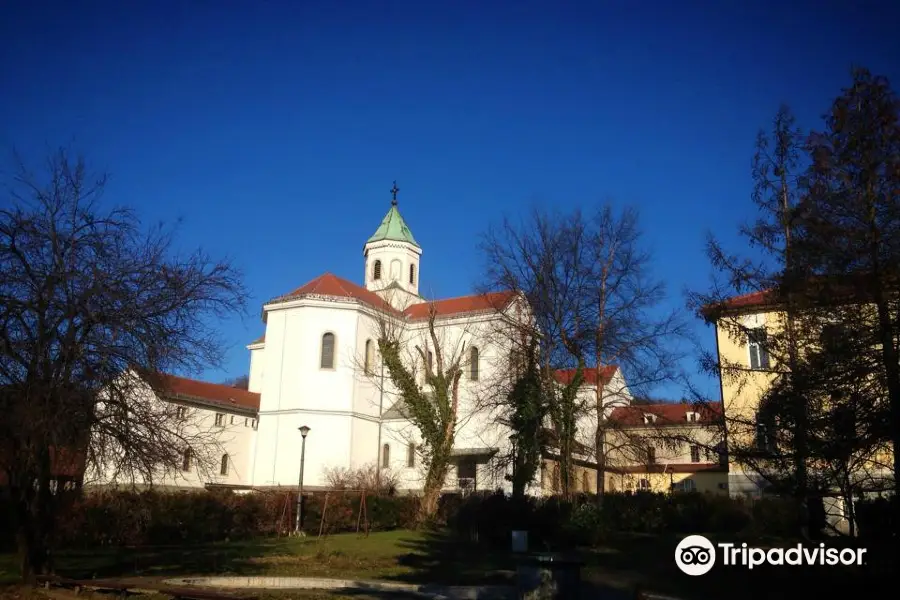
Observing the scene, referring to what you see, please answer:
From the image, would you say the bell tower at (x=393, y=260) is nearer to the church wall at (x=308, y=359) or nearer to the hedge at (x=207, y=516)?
the church wall at (x=308, y=359)

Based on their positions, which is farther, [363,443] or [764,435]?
[363,443]

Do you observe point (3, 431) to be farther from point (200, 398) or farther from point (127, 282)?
point (200, 398)

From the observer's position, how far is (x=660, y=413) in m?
24.3

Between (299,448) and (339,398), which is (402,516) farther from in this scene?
(339,398)

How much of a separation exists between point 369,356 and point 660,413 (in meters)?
22.7

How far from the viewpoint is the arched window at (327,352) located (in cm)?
4188

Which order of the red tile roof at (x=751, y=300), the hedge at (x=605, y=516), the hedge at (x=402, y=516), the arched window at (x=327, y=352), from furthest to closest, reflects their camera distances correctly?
the arched window at (x=327, y=352)
the hedge at (x=605, y=516)
the hedge at (x=402, y=516)
the red tile roof at (x=751, y=300)

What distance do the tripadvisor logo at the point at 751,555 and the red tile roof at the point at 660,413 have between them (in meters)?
2.46

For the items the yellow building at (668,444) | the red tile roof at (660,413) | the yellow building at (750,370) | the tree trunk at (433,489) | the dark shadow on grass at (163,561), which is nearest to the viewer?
the yellow building at (750,370)

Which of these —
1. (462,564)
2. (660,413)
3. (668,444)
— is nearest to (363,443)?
(660,413)

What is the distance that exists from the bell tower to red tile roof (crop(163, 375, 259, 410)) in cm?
1180

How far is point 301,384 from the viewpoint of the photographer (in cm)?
4100

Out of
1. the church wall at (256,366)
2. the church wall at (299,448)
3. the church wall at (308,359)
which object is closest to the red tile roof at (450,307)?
the church wall at (308,359)

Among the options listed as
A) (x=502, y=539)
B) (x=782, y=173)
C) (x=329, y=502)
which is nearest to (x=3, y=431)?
(x=782, y=173)
